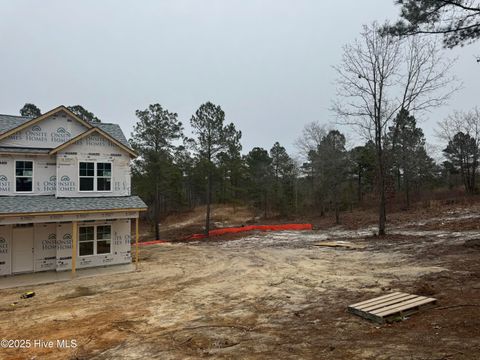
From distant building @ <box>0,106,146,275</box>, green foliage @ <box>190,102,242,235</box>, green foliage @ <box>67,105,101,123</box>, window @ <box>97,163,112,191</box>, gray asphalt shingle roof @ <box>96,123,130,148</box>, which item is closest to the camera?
distant building @ <box>0,106,146,275</box>

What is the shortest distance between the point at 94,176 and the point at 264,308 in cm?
1123

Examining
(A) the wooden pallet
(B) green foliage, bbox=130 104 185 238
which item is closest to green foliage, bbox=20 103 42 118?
(B) green foliage, bbox=130 104 185 238

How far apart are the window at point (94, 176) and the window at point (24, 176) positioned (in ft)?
6.67

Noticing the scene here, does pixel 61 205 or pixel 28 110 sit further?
pixel 28 110

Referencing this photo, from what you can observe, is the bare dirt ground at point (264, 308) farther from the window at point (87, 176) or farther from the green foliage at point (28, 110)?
the green foliage at point (28, 110)

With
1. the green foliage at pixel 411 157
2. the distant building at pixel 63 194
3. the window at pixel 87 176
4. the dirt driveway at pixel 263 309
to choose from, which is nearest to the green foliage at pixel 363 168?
the green foliage at pixel 411 157

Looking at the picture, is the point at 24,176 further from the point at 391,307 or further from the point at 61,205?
the point at 391,307

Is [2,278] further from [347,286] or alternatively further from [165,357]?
[347,286]

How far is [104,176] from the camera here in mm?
16250

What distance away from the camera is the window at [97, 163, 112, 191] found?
16125mm

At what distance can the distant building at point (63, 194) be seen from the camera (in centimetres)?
1420

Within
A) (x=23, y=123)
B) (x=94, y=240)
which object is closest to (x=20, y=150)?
(x=23, y=123)

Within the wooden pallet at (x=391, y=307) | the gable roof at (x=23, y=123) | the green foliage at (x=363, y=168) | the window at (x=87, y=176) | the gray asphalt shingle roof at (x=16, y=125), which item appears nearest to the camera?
the wooden pallet at (x=391, y=307)

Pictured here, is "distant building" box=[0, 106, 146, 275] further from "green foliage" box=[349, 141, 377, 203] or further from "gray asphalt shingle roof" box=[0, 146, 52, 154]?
"green foliage" box=[349, 141, 377, 203]
